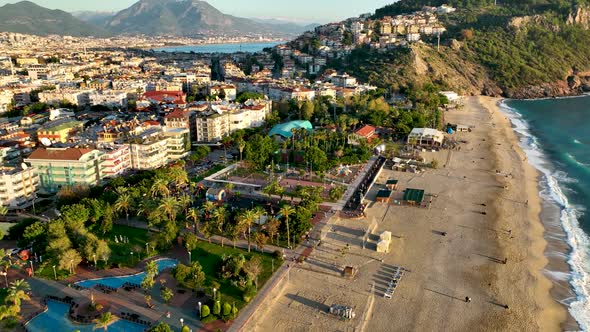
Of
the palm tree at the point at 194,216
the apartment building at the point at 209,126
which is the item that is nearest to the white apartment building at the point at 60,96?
the apartment building at the point at 209,126

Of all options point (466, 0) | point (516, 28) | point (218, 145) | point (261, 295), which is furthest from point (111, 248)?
point (466, 0)

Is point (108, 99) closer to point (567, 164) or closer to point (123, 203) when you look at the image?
point (123, 203)

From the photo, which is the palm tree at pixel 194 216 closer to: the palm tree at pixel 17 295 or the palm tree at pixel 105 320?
the palm tree at pixel 105 320

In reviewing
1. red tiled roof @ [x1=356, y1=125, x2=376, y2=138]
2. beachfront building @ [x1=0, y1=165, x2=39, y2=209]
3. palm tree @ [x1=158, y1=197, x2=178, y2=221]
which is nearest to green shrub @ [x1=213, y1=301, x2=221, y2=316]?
palm tree @ [x1=158, y1=197, x2=178, y2=221]

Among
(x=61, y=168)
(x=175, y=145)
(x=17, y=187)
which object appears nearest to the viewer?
(x=17, y=187)

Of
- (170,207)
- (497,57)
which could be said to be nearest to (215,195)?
(170,207)

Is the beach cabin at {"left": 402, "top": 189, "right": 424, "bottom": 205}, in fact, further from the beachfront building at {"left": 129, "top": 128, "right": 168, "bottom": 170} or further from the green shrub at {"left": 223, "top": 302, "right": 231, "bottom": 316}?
the beachfront building at {"left": 129, "top": 128, "right": 168, "bottom": 170}

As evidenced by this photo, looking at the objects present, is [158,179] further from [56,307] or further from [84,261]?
[56,307]
